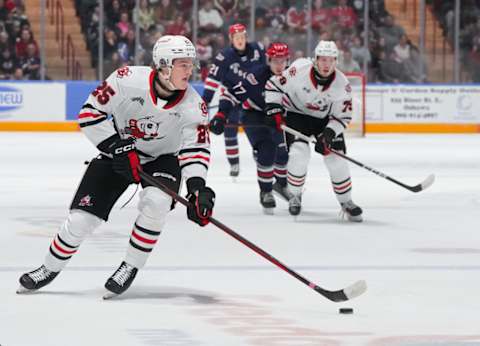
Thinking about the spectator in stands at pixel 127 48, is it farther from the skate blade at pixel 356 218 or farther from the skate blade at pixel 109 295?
the skate blade at pixel 109 295

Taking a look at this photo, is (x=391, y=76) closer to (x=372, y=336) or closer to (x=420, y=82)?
(x=420, y=82)

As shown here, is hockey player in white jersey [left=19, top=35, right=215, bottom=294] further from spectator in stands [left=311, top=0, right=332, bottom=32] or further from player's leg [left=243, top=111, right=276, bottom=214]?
spectator in stands [left=311, top=0, right=332, bottom=32]

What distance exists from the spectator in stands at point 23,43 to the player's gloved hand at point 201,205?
39.7 feet

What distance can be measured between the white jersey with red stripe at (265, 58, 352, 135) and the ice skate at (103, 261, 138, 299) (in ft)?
9.77

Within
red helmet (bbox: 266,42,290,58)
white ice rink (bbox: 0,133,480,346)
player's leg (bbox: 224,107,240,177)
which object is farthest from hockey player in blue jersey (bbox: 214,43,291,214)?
player's leg (bbox: 224,107,240,177)

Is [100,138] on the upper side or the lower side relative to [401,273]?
upper

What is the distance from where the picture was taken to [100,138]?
4.74 m

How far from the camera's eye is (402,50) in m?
16.8

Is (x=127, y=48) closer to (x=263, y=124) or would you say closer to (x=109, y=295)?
(x=263, y=124)

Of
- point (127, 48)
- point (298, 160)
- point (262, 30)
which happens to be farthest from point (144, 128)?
point (262, 30)

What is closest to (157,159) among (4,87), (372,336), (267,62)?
(372,336)

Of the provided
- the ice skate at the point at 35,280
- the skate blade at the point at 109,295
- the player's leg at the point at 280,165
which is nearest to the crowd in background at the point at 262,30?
the player's leg at the point at 280,165

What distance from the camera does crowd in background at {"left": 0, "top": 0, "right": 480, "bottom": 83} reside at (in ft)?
53.7

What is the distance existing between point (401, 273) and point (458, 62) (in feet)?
39.2
